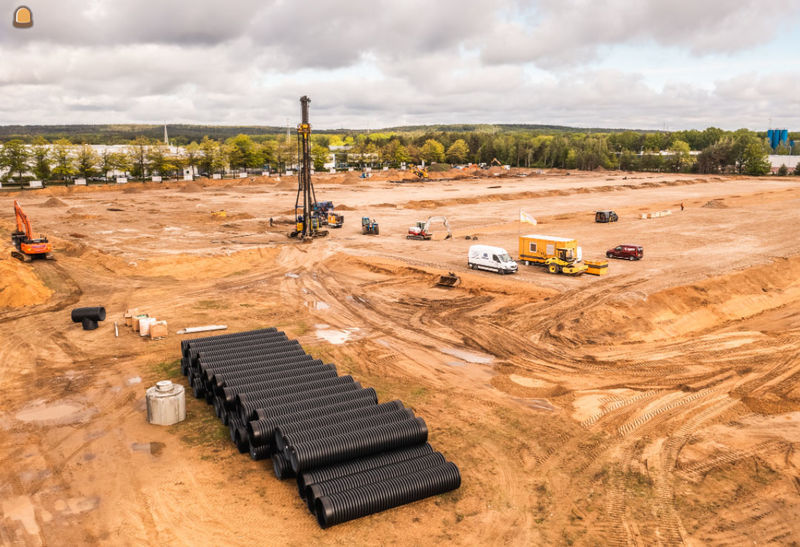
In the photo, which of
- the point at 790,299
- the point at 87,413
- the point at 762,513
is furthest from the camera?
the point at 790,299

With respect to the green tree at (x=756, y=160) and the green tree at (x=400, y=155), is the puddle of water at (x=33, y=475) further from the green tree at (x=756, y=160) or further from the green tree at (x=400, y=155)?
→ the green tree at (x=756, y=160)

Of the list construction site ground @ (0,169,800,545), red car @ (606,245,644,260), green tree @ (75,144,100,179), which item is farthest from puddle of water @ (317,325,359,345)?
green tree @ (75,144,100,179)

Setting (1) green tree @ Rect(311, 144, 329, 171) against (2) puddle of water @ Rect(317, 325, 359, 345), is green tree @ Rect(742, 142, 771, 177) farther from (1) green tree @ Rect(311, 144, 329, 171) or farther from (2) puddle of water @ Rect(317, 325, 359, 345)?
(2) puddle of water @ Rect(317, 325, 359, 345)

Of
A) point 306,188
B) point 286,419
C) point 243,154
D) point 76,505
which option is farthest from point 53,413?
point 243,154

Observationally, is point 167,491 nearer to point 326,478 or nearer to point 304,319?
point 326,478

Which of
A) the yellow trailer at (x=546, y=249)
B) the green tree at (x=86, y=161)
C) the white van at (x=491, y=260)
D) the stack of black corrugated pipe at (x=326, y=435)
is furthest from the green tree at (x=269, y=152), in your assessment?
the stack of black corrugated pipe at (x=326, y=435)

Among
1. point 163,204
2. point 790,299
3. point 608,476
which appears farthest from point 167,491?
point 163,204
